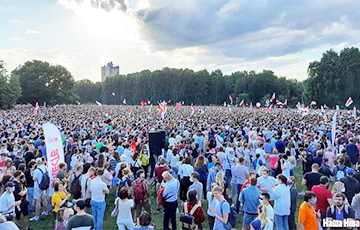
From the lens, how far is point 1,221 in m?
3.98

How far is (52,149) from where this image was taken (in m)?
7.16

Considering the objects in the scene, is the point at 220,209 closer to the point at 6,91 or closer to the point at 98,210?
the point at 98,210

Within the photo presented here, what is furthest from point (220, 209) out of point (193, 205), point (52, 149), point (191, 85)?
point (191, 85)

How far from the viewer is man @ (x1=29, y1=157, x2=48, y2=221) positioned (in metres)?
7.14

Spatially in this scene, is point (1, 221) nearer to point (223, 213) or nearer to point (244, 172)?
point (223, 213)

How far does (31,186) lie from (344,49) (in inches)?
2560

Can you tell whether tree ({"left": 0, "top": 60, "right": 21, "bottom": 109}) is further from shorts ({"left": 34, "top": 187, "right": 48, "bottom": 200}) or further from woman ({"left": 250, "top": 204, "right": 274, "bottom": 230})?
woman ({"left": 250, "top": 204, "right": 274, "bottom": 230})

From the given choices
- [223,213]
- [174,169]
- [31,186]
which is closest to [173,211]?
[223,213]

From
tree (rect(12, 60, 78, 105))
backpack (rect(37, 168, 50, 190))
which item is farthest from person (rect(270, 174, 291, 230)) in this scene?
tree (rect(12, 60, 78, 105))

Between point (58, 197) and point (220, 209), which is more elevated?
point (220, 209)

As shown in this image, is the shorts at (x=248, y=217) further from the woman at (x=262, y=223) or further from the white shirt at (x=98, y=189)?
the white shirt at (x=98, y=189)

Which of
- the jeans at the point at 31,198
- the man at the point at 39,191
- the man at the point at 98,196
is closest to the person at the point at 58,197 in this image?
the man at the point at 98,196

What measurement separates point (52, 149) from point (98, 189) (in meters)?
1.95

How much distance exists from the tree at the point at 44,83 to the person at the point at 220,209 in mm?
63366
